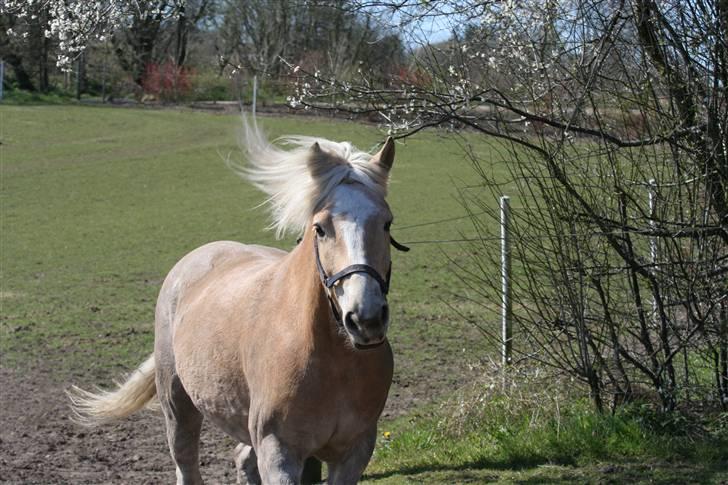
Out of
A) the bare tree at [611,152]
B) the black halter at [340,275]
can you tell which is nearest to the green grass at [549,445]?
the bare tree at [611,152]

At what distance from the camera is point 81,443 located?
7.71 meters

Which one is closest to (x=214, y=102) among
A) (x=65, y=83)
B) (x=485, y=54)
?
(x=65, y=83)

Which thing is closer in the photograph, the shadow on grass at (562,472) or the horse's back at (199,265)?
the shadow on grass at (562,472)

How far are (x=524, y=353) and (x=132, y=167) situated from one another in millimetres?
22479

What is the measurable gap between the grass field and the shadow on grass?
0.04 feet

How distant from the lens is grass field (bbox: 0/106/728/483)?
632 centimetres

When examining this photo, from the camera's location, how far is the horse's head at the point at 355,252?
12.2 feet

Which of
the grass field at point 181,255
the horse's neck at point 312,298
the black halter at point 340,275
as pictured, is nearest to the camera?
the black halter at point 340,275

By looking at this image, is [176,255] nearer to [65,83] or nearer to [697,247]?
[697,247]

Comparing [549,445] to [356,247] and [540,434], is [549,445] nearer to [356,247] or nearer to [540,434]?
[540,434]

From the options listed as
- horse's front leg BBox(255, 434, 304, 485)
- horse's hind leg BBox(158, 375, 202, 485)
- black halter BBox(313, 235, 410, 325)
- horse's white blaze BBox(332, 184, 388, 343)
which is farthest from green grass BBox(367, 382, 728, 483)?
horse's white blaze BBox(332, 184, 388, 343)

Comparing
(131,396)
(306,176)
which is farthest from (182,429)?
(306,176)

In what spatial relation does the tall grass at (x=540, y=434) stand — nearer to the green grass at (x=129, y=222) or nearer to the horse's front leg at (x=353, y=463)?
the green grass at (x=129, y=222)

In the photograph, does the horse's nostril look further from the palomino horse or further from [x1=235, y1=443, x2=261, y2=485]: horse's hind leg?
[x1=235, y1=443, x2=261, y2=485]: horse's hind leg
